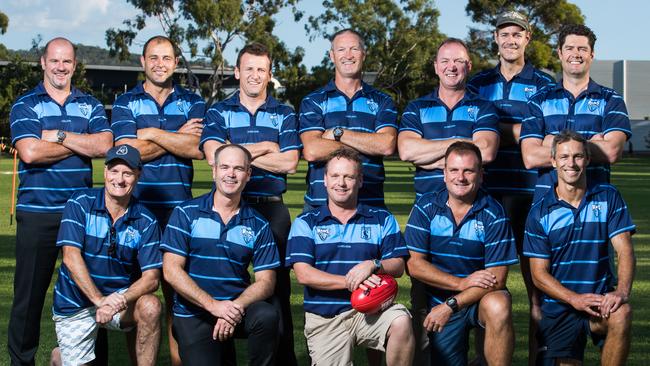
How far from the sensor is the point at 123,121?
7480mm

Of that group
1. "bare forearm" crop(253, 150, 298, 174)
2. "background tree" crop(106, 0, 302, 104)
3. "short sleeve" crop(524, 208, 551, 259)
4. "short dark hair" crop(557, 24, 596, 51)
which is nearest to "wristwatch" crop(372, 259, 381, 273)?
"short sleeve" crop(524, 208, 551, 259)

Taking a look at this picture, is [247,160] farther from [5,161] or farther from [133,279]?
[5,161]

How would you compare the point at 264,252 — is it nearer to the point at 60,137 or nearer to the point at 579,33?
the point at 60,137

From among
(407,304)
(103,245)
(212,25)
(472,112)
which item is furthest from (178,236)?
(212,25)

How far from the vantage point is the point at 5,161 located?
181 ft

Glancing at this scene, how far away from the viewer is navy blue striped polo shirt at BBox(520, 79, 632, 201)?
23.1 ft

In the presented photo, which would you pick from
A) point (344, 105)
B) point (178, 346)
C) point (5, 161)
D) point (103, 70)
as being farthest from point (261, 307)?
point (103, 70)

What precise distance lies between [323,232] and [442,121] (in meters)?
1.37

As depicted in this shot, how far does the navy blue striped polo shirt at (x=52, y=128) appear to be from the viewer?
7293mm

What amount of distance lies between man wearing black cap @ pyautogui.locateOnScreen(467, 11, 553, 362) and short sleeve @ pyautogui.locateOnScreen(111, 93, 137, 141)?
2.64 m

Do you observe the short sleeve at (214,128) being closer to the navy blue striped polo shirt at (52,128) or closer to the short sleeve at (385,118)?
the navy blue striped polo shirt at (52,128)

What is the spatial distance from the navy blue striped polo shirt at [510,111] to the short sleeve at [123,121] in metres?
2.61

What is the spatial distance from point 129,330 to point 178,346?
0.35 metres

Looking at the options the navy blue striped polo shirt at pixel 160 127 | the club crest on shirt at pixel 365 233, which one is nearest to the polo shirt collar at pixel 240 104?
the navy blue striped polo shirt at pixel 160 127
